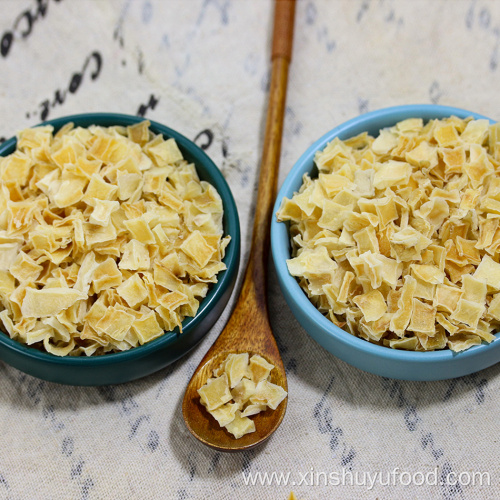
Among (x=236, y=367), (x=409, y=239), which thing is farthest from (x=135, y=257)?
(x=409, y=239)

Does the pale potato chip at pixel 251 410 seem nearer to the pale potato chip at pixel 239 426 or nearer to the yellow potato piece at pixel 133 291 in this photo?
the pale potato chip at pixel 239 426

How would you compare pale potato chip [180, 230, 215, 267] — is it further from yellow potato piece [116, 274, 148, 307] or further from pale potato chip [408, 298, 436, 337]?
pale potato chip [408, 298, 436, 337]

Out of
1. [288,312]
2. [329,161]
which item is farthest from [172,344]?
[329,161]

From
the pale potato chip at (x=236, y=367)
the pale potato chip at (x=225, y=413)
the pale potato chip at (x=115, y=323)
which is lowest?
the pale potato chip at (x=225, y=413)

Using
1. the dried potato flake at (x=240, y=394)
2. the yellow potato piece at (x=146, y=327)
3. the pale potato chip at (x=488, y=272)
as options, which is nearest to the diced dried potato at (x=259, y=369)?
the dried potato flake at (x=240, y=394)

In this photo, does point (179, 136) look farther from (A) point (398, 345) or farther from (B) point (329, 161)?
(A) point (398, 345)

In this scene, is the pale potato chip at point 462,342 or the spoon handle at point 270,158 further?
the spoon handle at point 270,158
